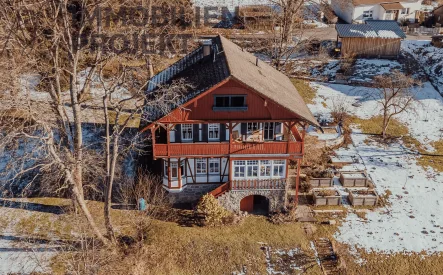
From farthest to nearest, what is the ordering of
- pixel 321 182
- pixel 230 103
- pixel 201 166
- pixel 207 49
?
pixel 321 182
pixel 207 49
pixel 201 166
pixel 230 103

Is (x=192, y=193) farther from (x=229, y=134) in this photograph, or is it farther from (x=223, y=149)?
(x=229, y=134)

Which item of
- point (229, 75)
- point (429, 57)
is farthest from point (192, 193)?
point (429, 57)

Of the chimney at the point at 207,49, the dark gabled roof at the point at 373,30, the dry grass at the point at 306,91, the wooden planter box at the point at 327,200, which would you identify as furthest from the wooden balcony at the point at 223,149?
the dark gabled roof at the point at 373,30

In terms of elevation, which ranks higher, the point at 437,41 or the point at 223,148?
the point at 437,41

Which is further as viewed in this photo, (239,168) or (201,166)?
(201,166)

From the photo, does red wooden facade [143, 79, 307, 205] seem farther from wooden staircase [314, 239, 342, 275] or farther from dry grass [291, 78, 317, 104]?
dry grass [291, 78, 317, 104]

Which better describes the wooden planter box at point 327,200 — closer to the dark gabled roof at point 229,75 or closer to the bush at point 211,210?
the dark gabled roof at point 229,75

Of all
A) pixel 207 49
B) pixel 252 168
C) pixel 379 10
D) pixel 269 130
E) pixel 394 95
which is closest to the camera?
pixel 269 130
